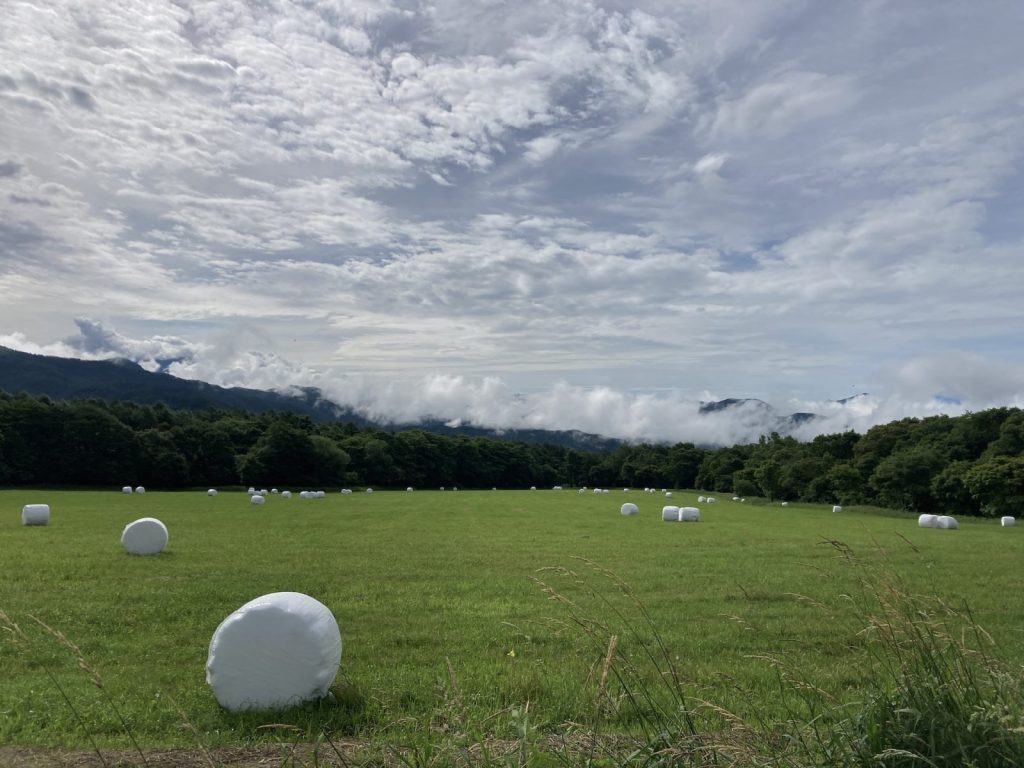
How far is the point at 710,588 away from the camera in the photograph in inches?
666

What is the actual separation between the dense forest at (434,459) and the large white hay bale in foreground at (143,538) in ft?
212

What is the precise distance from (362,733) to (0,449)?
99.8m

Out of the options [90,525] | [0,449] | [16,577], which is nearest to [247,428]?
[0,449]

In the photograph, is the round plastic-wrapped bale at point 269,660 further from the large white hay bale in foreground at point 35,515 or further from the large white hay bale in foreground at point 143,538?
the large white hay bale in foreground at point 35,515

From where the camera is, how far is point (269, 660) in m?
8.03

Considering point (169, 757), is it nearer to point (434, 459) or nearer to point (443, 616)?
point (443, 616)

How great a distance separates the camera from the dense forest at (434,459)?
69.4 meters

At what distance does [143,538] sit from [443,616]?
43.9 ft

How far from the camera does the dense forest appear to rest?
69.4 metres

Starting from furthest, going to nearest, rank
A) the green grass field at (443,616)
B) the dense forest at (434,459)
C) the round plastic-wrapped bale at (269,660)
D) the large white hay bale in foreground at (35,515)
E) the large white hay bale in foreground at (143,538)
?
the dense forest at (434,459) → the large white hay bale in foreground at (35,515) → the large white hay bale in foreground at (143,538) → the round plastic-wrapped bale at (269,660) → the green grass field at (443,616)

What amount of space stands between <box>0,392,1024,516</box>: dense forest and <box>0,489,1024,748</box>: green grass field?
44696 mm

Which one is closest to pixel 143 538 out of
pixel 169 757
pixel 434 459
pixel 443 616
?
pixel 443 616

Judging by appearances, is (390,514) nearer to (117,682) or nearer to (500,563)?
(500,563)

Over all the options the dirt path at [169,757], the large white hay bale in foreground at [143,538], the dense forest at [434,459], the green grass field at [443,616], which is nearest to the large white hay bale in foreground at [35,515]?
the green grass field at [443,616]
